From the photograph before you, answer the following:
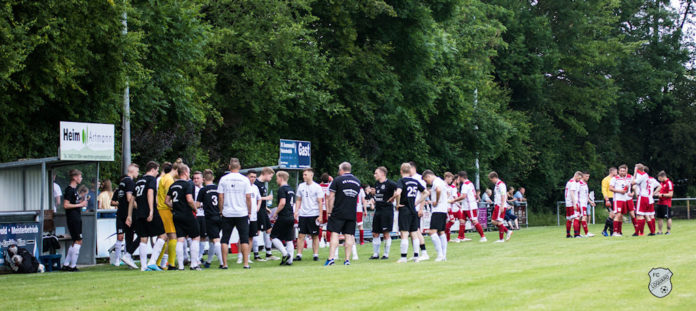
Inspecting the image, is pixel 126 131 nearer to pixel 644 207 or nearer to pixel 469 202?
pixel 469 202

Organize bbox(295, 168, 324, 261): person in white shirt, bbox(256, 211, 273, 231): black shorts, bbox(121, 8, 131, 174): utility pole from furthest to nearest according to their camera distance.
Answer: bbox(121, 8, 131, 174): utility pole
bbox(256, 211, 273, 231): black shorts
bbox(295, 168, 324, 261): person in white shirt

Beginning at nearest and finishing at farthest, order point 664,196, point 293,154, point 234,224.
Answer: point 234,224, point 293,154, point 664,196

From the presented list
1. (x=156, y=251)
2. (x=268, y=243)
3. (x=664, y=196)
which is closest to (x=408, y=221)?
(x=268, y=243)

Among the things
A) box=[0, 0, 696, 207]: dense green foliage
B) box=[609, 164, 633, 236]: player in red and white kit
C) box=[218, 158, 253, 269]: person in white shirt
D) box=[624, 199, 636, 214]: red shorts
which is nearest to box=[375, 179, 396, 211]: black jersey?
box=[218, 158, 253, 269]: person in white shirt

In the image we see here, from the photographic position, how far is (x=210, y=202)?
59.1 feet

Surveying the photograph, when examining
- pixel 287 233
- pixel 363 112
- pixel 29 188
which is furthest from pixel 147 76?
pixel 363 112

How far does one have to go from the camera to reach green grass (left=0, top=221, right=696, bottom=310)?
1020 centimetres

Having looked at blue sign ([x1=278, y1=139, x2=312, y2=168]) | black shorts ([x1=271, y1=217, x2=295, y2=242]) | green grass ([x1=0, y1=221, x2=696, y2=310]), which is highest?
blue sign ([x1=278, y1=139, x2=312, y2=168])

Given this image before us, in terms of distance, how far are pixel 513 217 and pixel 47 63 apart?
75.1 feet

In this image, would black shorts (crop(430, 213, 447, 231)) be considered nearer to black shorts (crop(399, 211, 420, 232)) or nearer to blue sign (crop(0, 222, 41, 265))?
black shorts (crop(399, 211, 420, 232))

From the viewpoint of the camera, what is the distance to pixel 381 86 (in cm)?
3550

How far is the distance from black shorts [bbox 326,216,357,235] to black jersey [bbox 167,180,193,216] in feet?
8.59

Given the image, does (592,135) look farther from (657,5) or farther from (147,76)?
(147,76)

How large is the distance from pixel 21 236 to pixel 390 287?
9569 mm
